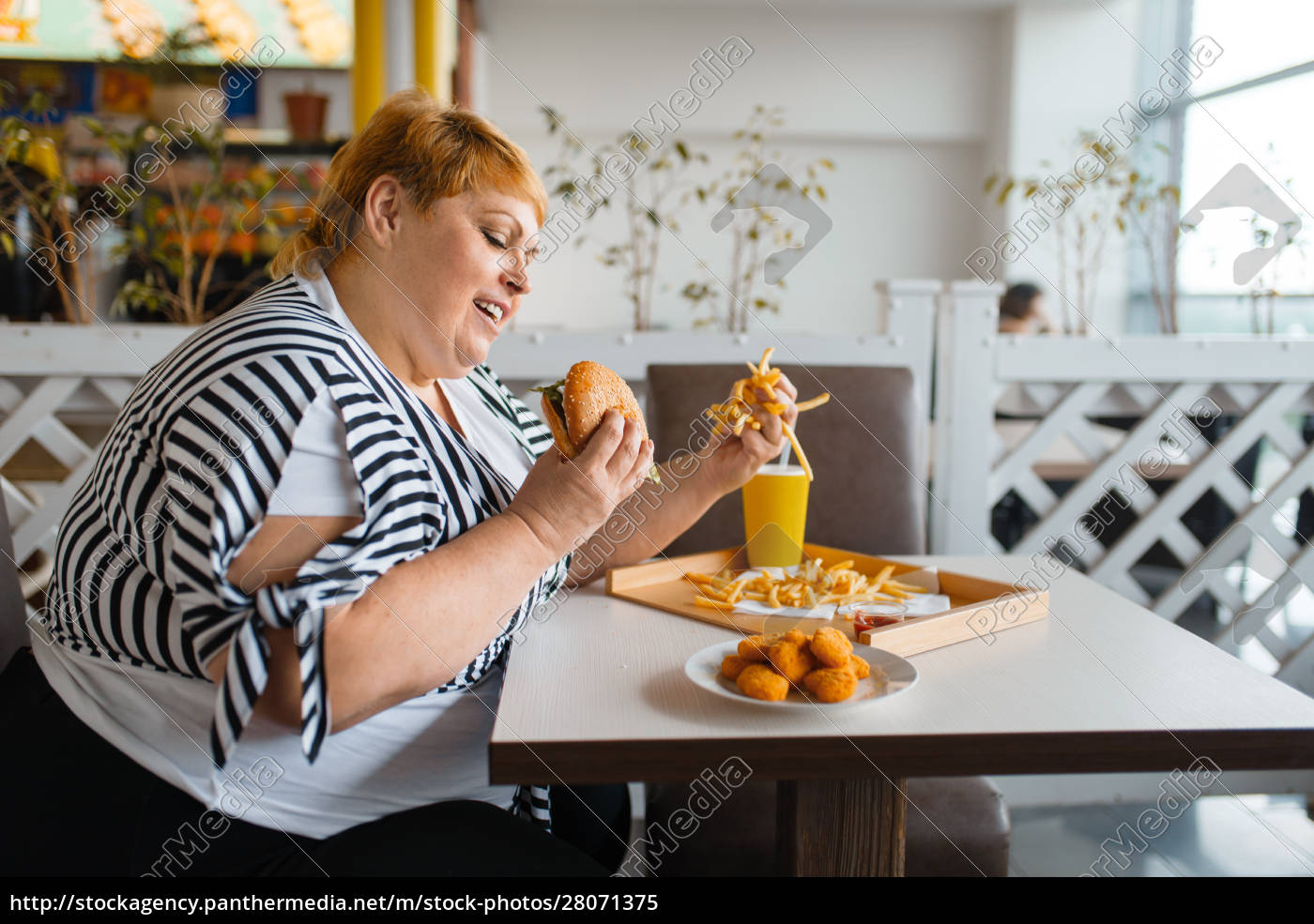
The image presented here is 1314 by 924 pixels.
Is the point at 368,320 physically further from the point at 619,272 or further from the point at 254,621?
the point at 619,272

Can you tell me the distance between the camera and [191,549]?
85 centimetres

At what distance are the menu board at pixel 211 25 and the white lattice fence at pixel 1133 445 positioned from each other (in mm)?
3368

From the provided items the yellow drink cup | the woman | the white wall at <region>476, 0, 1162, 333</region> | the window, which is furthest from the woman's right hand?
the white wall at <region>476, 0, 1162, 333</region>

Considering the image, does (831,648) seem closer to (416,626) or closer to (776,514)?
(416,626)

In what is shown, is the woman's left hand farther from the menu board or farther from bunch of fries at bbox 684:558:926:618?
the menu board

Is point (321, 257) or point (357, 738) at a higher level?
point (321, 257)

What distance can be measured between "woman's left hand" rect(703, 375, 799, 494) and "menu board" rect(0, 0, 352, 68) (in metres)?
3.53

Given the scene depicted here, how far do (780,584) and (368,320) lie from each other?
0.56 metres

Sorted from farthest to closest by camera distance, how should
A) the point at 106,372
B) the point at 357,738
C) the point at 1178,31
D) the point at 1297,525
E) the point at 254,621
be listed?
the point at 1178,31 → the point at 1297,525 → the point at 106,372 → the point at 357,738 → the point at 254,621

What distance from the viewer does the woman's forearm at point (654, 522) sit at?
4.52 feet

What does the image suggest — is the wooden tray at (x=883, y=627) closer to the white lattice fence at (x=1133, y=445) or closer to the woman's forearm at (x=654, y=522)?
the woman's forearm at (x=654, y=522)

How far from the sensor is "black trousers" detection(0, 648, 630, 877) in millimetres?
894

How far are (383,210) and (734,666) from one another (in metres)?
0.62

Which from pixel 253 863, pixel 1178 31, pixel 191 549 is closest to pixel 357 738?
pixel 253 863
